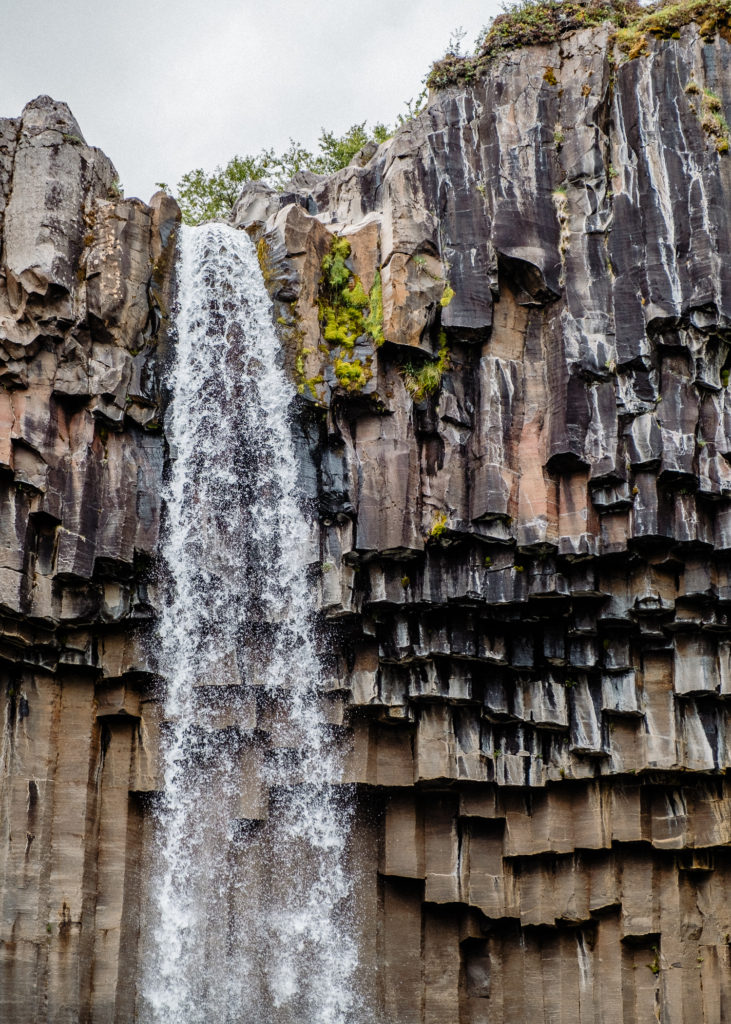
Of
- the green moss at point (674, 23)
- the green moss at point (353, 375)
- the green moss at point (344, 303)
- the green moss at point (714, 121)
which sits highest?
the green moss at point (674, 23)

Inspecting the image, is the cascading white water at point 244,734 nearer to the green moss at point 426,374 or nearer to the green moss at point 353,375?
the green moss at point 353,375

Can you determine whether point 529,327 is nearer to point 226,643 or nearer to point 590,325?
point 590,325

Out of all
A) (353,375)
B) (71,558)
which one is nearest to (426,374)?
(353,375)

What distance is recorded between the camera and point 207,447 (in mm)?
16125

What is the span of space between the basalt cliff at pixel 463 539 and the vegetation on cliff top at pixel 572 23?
33 cm

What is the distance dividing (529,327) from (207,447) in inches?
204

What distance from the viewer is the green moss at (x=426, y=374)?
15.1 metres

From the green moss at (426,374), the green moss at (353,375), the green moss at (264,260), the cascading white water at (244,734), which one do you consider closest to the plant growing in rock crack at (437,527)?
the green moss at (426,374)

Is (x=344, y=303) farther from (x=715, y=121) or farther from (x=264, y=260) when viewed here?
(x=715, y=121)

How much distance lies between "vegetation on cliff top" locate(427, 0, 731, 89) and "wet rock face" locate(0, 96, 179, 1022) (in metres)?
5.55

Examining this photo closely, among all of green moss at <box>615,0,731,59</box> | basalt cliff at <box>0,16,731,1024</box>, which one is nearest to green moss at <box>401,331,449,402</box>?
basalt cliff at <box>0,16,731,1024</box>

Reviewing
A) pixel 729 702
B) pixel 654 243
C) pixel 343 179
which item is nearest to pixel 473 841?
pixel 729 702

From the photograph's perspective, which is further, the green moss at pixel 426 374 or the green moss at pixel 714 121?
the green moss at pixel 426 374

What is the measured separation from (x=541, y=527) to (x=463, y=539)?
1.10 meters
